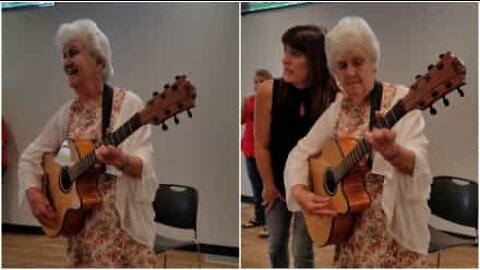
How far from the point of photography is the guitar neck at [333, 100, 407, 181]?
1771 millimetres

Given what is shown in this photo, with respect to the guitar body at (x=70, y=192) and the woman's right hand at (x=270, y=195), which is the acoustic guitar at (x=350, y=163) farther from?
the guitar body at (x=70, y=192)

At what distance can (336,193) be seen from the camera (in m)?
1.83

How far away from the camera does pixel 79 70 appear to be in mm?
1972

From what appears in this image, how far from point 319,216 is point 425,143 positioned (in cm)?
39

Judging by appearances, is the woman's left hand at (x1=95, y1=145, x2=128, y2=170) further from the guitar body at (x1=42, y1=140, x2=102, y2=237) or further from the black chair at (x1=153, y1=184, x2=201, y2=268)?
the black chair at (x1=153, y1=184, x2=201, y2=268)

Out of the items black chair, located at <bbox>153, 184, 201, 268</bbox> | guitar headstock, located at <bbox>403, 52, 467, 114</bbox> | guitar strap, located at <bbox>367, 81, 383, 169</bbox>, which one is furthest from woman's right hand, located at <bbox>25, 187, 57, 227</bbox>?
guitar headstock, located at <bbox>403, 52, 467, 114</bbox>

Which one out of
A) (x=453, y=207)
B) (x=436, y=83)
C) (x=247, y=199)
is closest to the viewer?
(x=436, y=83)

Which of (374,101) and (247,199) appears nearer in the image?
(374,101)

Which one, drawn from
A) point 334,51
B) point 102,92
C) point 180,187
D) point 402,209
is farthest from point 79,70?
point 402,209

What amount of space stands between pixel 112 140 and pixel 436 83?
996 millimetres

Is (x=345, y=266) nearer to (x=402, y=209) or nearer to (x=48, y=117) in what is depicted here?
(x=402, y=209)

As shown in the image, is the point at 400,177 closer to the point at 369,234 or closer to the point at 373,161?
the point at 373,161

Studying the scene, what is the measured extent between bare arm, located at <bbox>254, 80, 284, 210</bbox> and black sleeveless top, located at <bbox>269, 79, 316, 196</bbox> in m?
0.01

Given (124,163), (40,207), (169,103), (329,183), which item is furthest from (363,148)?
(40,207)
